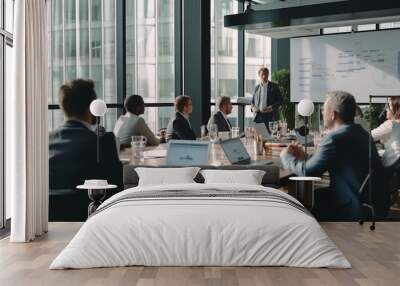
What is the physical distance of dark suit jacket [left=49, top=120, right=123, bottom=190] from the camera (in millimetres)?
7801

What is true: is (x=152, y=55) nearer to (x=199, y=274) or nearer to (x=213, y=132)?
(x=213, y=132)

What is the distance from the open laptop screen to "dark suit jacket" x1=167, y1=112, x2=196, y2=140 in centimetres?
97

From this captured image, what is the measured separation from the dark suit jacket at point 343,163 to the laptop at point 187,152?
89 centimetres

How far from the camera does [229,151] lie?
754 centimetres

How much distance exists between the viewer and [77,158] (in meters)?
7.88

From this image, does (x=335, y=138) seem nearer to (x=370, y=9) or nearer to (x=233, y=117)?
(x=370, y=9)

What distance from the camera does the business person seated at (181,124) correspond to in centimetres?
848

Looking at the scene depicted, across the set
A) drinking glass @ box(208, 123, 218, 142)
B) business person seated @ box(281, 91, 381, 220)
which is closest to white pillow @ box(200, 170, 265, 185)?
business person seated @ box(281, 91, 381, 220)

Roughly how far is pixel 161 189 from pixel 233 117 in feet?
19.5

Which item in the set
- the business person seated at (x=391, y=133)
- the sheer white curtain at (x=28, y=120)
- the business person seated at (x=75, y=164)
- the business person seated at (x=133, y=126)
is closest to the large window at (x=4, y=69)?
the sheer white curtain at (x=28, y=120)

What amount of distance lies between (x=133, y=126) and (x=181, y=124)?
0.59 meters

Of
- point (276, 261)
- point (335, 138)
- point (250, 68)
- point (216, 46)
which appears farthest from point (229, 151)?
point (250, 68)

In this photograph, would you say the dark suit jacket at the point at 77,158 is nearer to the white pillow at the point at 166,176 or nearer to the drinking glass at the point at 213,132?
the white pillow at the point at 166,176

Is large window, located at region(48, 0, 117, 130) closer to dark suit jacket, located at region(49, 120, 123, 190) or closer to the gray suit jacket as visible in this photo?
dark suit jacket, located at region(49, 120, 123, 190)
